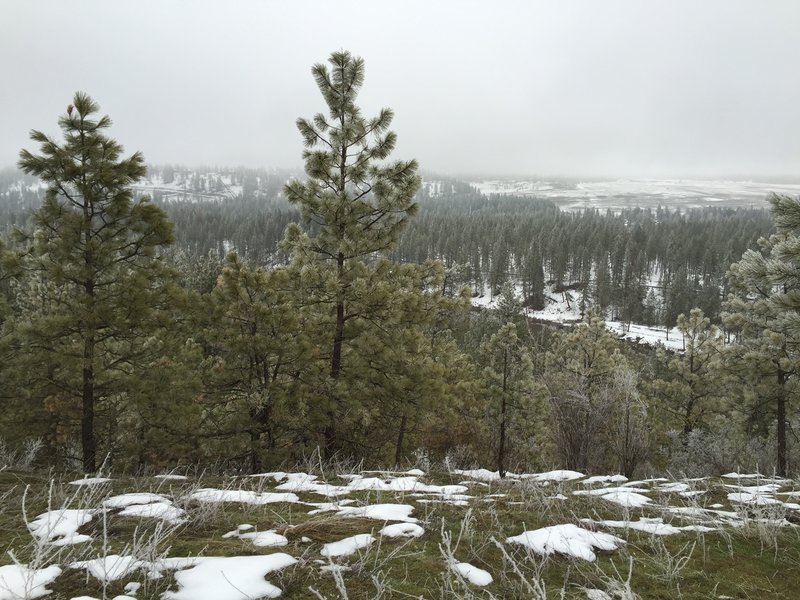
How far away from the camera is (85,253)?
804 centimetres

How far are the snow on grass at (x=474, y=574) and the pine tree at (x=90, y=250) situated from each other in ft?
25.1

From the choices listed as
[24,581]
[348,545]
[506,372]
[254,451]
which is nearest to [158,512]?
[24,581]

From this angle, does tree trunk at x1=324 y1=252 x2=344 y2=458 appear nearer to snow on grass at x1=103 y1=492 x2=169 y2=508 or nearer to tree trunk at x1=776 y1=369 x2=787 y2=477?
snow on grass at x1=103 y1=492 x2=169 y2=508

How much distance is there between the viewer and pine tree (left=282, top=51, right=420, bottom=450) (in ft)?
31.4

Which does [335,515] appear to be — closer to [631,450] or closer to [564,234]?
[631,450]

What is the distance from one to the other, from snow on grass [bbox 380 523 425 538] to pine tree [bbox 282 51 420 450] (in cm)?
620

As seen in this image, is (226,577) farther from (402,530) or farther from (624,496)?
(624,496)

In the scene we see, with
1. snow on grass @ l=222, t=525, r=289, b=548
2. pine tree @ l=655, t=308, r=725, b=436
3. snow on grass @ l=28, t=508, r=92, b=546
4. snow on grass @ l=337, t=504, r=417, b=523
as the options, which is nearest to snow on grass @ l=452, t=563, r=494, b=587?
snow on grass @ l=337, t=504, r=417, b=523

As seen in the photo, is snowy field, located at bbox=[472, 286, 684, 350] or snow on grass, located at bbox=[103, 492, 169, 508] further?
snowy field, located at bbox=[472, 286, 684, 350]

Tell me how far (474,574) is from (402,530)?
0.82 meters

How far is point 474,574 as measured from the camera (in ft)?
8.50

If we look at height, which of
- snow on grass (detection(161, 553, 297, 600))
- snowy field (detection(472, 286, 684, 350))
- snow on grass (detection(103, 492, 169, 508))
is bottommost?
snowy field (detection(472, 286, 684, 350))

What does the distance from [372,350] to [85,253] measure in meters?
5.69

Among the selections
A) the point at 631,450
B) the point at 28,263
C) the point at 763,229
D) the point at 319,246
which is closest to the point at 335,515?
the point at 319,246
